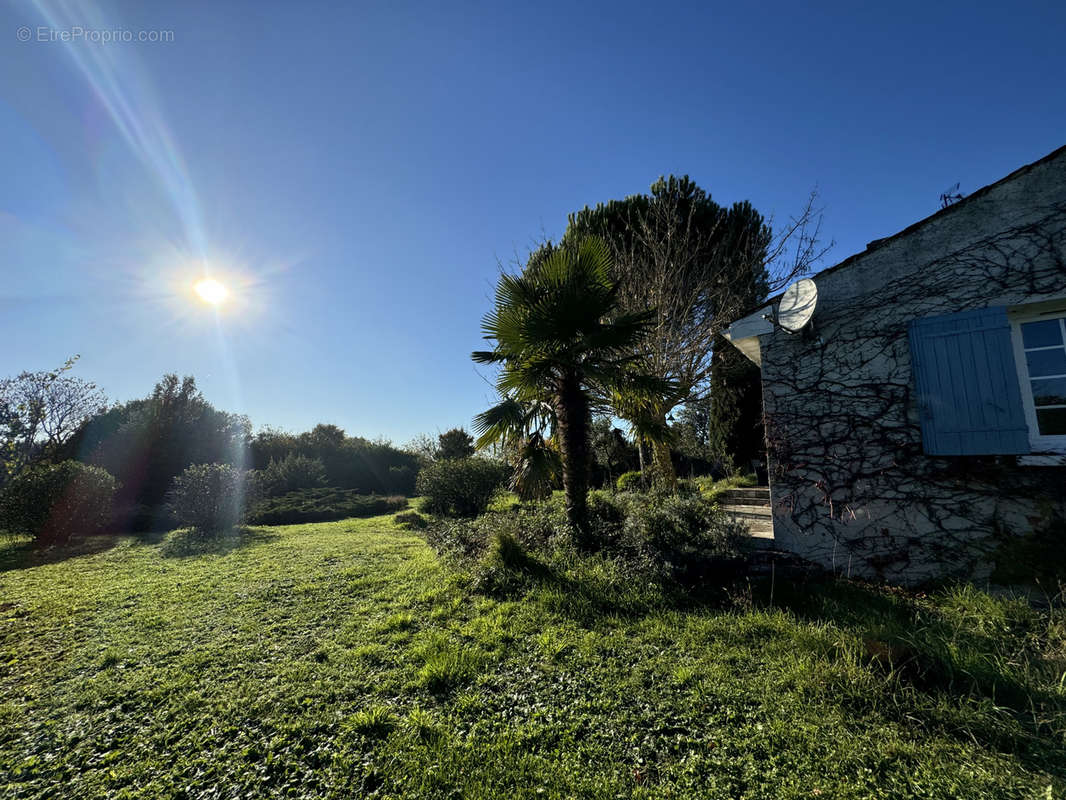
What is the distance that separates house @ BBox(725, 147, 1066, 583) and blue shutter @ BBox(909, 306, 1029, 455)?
0.01 meters

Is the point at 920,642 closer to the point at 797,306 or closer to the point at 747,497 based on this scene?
the point at 797,306

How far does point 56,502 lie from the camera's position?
9.52 metres

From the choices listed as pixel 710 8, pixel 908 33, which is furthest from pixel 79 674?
pixel 908 33

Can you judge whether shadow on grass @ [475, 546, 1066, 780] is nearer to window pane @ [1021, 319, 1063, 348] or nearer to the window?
the window

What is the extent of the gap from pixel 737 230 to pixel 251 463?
2726 centimetres

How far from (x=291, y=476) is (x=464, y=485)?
11597mm

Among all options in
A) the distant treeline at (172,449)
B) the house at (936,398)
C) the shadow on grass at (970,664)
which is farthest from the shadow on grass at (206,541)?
the house at (936,398)

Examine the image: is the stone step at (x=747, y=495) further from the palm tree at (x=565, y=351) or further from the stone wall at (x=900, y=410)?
the palm tree at (x=565, y=351)

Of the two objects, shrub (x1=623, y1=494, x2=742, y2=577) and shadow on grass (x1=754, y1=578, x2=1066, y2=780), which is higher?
shrub (x1=623, y1=494, x2=742, y2=577)

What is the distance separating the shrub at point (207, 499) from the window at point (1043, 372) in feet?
53.9

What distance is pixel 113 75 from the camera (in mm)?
5484

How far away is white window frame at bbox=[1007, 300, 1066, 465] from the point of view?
12.7 feet

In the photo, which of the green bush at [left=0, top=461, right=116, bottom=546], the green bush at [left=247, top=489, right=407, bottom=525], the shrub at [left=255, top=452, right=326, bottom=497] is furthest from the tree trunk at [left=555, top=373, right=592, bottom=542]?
the shrub at [left=255, top=452, right=326, bottom=497]

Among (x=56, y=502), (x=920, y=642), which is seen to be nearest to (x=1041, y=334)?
(x=920, y=642)
